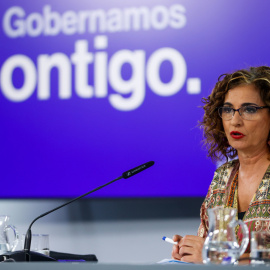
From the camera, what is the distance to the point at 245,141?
242 cm

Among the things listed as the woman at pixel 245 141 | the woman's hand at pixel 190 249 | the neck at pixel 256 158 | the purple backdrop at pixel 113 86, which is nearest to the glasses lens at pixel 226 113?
the woman at pixel 245 141

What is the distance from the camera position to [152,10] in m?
3.41

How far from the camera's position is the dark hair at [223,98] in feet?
8.18

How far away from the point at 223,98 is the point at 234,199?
0.44 metres

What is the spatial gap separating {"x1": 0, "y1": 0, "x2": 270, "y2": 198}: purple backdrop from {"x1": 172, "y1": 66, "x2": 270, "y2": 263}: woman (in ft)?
2.22

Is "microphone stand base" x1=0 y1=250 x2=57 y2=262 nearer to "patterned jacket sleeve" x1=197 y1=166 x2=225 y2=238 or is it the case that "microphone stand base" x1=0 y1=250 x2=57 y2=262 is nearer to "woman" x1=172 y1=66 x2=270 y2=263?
"woman" x1=172 y1=66 x2=270 y2=263

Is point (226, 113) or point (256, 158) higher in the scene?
point (226, 113)

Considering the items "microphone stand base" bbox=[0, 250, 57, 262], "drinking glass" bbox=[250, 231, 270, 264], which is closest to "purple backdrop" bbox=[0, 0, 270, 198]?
"microphone stand base" bbox=[0, 250, 57, 262]

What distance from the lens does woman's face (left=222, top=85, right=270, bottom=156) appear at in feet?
7.95

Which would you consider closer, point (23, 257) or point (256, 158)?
point (23, 257)

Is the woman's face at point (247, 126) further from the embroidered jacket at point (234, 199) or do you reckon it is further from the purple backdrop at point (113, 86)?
the purple backdrop at point (113, 86)

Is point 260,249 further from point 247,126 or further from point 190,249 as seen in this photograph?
point 247,126

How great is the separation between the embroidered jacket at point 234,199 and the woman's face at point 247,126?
0.12 metres

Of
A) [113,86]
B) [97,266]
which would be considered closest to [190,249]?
[97,266]
